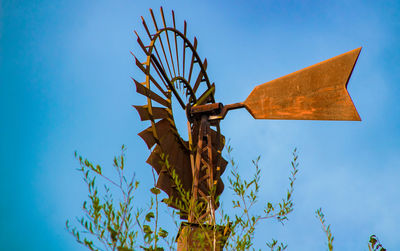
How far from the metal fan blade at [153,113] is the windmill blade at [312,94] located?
40.0 inches

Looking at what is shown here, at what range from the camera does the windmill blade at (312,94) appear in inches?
145

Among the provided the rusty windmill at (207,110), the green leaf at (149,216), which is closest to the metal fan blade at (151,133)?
the rusty windmill at (207,110)

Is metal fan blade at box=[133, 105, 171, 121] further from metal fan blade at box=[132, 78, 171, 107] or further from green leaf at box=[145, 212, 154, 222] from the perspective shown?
green leaf at box=[145, 212, 154, 222]

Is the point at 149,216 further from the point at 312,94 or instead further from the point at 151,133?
the point at 312,94

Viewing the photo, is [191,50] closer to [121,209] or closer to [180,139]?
[180,139]

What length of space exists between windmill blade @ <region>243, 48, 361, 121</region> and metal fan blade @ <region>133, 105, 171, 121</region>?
1015mm

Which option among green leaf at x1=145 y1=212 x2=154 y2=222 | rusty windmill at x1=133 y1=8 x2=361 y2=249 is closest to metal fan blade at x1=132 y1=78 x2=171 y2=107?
rusty windmill at x1=133 y1=8 x2=361 y2=249

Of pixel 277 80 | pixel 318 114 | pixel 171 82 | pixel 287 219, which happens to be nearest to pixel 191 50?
pixel 171 82

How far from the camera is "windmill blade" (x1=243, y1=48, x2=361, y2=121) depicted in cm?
369

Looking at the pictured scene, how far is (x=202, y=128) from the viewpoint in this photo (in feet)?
14.9

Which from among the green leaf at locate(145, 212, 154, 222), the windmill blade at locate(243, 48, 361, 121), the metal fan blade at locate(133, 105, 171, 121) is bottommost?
the green leaf at locate(145, 212, 154, 222)

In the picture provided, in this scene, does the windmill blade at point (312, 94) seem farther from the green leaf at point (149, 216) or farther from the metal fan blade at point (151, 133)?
the green leaf at point (149, 216)

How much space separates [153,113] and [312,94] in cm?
171

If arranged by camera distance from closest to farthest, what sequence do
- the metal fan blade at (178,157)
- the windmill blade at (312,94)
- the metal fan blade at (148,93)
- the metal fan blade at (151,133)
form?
the windmill blade at (312,94) → the metal fan blade at (148,93) → the metal fan blade at (151,133) → the metal fan blade at (178,157)
